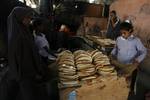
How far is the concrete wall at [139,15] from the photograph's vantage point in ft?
25.7

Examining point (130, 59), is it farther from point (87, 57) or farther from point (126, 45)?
point (87, 57)

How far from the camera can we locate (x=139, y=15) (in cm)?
834

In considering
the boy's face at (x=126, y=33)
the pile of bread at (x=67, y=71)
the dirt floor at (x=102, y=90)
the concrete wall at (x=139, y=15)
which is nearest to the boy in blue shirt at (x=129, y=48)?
the boy's face at (x=126, y=33)

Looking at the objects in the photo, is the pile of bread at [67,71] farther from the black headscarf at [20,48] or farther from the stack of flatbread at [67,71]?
the black headscarf at [20,48]

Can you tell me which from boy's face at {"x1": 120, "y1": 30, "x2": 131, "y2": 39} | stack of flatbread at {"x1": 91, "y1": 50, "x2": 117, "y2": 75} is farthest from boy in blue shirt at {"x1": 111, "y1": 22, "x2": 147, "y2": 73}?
stack of flatbread at {"x1": 91, "y1": 50, "x2": 117, "y2": 75}

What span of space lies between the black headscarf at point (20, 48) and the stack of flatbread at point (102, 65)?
899 millimetres

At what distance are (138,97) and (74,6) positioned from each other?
8878 millimetres

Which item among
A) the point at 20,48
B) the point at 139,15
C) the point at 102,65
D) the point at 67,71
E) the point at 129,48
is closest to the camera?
the point at 20,48

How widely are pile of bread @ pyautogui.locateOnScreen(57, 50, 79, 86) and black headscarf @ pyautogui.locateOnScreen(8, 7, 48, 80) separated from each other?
40 centimetres

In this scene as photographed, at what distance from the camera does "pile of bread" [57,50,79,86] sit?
4.29 metres

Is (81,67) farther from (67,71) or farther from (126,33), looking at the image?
(126,33)

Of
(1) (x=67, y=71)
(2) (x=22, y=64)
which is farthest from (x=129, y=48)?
(2) (x=22, y=64)

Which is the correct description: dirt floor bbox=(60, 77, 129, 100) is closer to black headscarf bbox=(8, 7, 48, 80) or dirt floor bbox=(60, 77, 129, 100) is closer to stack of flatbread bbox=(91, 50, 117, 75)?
stack of flatbread bbox=(91, 50, 117, 75)

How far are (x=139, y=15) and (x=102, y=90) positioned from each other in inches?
175
